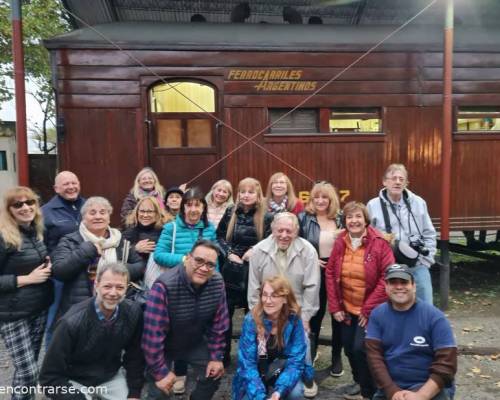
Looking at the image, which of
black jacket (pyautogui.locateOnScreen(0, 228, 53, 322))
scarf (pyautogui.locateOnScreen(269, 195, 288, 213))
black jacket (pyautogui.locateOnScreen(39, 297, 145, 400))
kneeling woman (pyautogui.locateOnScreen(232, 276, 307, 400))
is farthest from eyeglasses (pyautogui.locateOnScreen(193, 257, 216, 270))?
scarf (pyautogui.locateOnScreen(269, 195, 288, 213))

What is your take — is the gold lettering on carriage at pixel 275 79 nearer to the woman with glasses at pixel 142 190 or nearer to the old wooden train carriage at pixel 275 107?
the old wooden train carriage at pixel 275 107

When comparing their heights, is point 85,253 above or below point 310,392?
above

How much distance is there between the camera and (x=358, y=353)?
3.17 m

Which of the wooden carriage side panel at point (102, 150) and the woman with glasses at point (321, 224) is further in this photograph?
the wooden carriage side panel at point (102, 150)

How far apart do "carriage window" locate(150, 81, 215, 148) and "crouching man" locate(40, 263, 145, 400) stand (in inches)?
118

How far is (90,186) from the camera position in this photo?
5.18m

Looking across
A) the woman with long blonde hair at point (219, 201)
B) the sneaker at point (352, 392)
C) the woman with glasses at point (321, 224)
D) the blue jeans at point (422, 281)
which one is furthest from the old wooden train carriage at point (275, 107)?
the sneaker at point (352, 392)

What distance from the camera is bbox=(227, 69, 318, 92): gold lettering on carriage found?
538 centimetres

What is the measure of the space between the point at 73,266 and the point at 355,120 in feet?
13.1

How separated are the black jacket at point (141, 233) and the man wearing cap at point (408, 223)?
6.16 feet

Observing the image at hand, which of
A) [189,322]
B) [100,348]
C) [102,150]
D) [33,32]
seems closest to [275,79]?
[102,150]

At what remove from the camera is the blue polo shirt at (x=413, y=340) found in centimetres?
259

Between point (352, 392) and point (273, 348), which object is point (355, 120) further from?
point (273, 348)

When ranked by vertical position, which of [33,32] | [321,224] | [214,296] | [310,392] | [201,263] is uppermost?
[33,32]
